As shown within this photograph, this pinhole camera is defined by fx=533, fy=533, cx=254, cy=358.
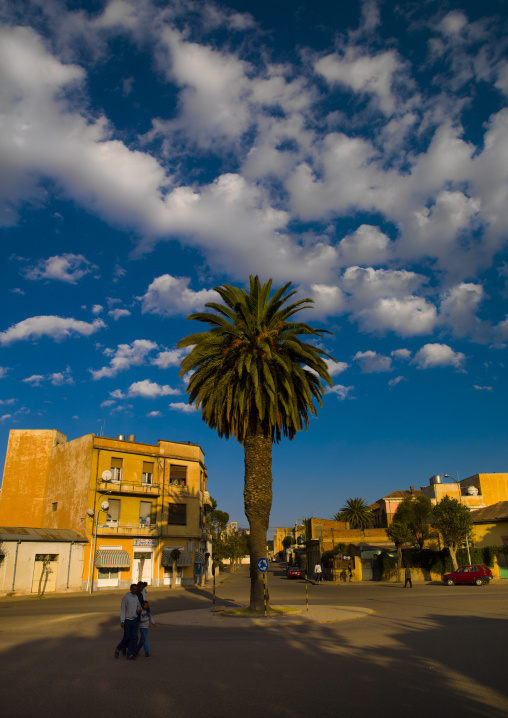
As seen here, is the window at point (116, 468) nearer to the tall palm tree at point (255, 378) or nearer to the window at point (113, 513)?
the window at point (113, 513)

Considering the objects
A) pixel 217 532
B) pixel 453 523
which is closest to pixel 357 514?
pixel 217 532

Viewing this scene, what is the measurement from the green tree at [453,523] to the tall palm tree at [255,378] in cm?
2492

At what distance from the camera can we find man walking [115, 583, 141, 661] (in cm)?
1141

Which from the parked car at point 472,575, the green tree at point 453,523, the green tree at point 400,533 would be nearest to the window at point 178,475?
the green tree at point 400,533

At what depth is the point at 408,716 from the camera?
6.96m

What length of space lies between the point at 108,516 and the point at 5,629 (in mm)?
26163

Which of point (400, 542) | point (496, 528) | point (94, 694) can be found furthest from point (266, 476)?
point (496, 528)

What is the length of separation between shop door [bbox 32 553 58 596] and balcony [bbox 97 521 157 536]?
13.6 feet

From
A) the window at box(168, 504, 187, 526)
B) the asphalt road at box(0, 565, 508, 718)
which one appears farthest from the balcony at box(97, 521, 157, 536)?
the asphalt road at box(0, 565, 508, 718)

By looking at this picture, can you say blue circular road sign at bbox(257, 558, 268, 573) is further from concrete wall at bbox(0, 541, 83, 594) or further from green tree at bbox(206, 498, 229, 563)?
green tree at bbox(206, 498, 229, 563)

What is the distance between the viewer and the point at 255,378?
2089 cm

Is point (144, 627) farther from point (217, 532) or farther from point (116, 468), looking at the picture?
point (217, 532)

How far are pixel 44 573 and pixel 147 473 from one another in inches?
446

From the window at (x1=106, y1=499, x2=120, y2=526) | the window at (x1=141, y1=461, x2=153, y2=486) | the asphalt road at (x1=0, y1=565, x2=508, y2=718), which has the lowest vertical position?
the asphalt road at (x1=0, y1=565, x2=508, y2=718)
